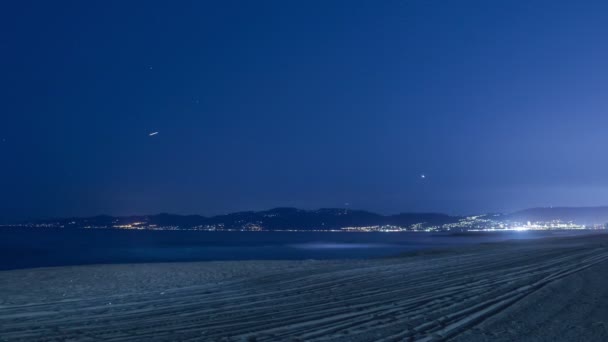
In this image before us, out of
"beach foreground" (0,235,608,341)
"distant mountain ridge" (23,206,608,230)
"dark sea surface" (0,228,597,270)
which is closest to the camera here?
"beach foreground" (0,235,608,341)

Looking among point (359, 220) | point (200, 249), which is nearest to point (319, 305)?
point (200, 249)

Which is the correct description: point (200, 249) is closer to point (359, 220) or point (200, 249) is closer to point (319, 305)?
point (319, 305)

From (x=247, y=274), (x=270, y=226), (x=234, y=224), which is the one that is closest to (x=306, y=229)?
(x=270, y=226)

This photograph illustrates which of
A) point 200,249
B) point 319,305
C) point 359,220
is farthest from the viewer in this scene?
point 359,220

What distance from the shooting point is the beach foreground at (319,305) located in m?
8.30

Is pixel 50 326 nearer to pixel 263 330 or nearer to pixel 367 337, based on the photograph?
pixel 263 330

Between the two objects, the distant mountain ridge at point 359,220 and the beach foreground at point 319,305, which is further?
the distant mountain ridge at point 359,220

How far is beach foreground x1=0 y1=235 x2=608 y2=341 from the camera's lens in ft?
27.2

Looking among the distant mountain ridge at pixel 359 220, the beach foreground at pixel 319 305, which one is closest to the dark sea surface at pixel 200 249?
the beach foreground at pixel 319 305

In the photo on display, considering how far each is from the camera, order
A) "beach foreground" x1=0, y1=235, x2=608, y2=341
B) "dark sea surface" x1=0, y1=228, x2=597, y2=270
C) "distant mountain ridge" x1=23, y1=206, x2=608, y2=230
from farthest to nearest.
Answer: "distant mountain ridge" x1=23, y1=206, x2=608, y2=230, "dark sea surface" x1=0, y1=228, x2=597, y2=270, "beach foreground" x1=0, y1=235, x2=608, y2=341

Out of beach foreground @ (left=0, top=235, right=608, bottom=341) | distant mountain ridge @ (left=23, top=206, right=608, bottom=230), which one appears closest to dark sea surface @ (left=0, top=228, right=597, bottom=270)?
beach foreground @ (left=0, top=235, right=608, bottom=341)

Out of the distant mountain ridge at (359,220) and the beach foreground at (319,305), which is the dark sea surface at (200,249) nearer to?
the beach foreground at (319,305)

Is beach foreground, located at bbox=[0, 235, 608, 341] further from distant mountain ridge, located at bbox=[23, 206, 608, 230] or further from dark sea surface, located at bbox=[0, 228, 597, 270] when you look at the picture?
distant mountain ridge, located at bbox=[23, 206, 608, 230]

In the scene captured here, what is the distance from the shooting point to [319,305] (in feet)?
35.1
